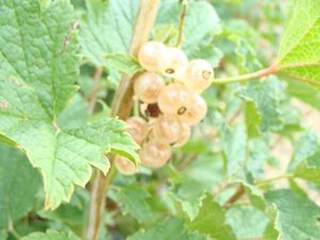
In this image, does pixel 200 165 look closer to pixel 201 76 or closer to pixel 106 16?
pixel 106 16

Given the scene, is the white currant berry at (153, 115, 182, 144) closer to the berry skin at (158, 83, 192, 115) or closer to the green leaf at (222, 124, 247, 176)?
the berry skin at (158, 83, 192, 115)

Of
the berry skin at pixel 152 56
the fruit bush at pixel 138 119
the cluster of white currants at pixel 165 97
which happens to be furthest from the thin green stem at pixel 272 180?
the berry skin at pixel 152 56

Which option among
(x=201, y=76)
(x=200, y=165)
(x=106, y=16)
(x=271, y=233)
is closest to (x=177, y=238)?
(x=271, y=233)

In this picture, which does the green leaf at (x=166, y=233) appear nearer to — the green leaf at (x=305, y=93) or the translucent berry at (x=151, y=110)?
the translucent berry at (x=151, y=110)

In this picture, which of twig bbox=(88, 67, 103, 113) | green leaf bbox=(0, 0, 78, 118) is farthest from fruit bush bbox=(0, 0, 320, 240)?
twig bbox=(88, 67, 103, 113)

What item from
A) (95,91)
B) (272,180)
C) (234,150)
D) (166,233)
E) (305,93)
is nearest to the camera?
(166,233)

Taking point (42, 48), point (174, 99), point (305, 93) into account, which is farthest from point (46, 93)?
point (305, 93)

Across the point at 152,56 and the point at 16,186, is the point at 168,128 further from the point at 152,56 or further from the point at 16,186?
the point at 16,186
